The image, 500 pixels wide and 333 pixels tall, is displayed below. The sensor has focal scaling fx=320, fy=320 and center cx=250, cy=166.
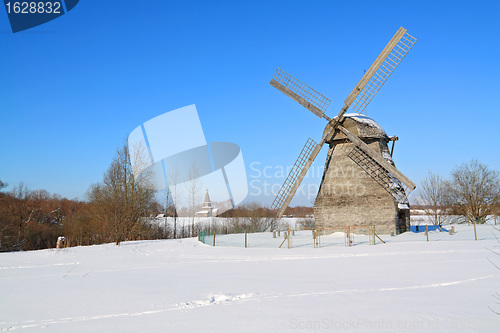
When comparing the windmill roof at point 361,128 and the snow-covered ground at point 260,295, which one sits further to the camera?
the windmill roof at point 361,128

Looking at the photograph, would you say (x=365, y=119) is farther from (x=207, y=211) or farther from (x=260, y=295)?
(x=207, y=211)

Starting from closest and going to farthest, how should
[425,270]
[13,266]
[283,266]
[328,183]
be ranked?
1. [425,270]
2. [283,266]
3. [13,266]
4. [328,183]

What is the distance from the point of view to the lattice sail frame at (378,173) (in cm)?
1952

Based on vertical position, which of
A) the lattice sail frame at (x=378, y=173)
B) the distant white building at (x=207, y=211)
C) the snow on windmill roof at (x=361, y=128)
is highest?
the snow on windmill roof at (x=361, y=128)

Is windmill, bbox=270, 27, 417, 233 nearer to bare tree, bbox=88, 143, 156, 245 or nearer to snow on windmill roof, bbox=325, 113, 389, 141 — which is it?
snow on windmill roof, bbox=325, 113, 389, 141

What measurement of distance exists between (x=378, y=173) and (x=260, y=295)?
15.2m

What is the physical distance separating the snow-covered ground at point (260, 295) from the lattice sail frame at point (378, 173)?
7156mm

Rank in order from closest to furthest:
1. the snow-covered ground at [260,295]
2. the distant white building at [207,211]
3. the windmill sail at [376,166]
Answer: the snow-covered ground at [260,295]
the windmill sail at [376,166]
the distant white building at [207,211]

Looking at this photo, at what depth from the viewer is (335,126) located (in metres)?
20.7

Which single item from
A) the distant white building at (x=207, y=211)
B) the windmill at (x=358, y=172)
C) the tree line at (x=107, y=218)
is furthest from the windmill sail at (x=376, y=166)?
the distant white building at (x=207, y=211)

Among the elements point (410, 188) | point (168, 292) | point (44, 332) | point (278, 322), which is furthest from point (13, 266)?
point (410, 188)

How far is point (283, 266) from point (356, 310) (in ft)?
18.6

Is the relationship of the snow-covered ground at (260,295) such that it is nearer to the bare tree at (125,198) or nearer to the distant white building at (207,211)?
A: the bare tree at (125,198)

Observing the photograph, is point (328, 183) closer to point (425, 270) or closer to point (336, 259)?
point (336, 259)
